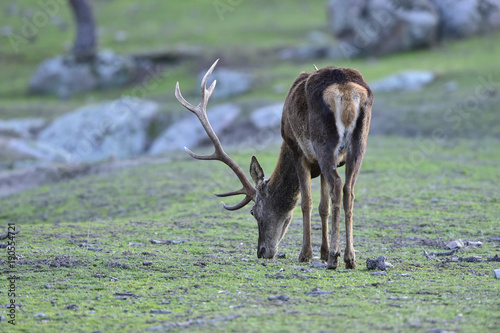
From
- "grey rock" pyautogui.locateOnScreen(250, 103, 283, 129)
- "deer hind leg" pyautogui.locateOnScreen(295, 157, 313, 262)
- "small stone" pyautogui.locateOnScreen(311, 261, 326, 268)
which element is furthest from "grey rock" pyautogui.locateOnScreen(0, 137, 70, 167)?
"small stone" pyautogui.locateOnScreen(311, 261, 326, 268)

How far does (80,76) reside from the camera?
30.5 metres

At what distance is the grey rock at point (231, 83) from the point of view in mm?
25672

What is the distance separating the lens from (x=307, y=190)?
808 centimetres

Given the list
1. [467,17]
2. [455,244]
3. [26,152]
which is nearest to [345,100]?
[455,244]

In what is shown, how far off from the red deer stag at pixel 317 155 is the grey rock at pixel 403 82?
48.5 ft

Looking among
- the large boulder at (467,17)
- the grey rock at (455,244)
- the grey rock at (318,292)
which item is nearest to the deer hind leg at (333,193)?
the grey rock at (318,292)

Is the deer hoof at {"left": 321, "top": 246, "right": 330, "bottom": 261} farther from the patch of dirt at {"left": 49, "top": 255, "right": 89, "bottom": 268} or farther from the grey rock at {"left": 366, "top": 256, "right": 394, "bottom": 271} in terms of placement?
the patch of dirt at {"left": 49, "top": 255, "right": 89, "bottom": 268}

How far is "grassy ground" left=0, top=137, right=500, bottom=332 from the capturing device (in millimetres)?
5488

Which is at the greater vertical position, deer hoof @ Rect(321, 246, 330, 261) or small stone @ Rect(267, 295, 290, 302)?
deer hoof @ Rect(321, 246, 330, 261)

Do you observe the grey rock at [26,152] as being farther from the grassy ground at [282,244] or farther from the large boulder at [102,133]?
the grassy ground at [282,244]

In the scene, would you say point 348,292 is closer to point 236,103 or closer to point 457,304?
point 457,304

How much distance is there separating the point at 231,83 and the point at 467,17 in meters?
10.4

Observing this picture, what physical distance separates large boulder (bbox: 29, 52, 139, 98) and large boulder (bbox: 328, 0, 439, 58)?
30.9 ft

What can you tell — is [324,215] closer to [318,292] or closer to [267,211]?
[267,211]
